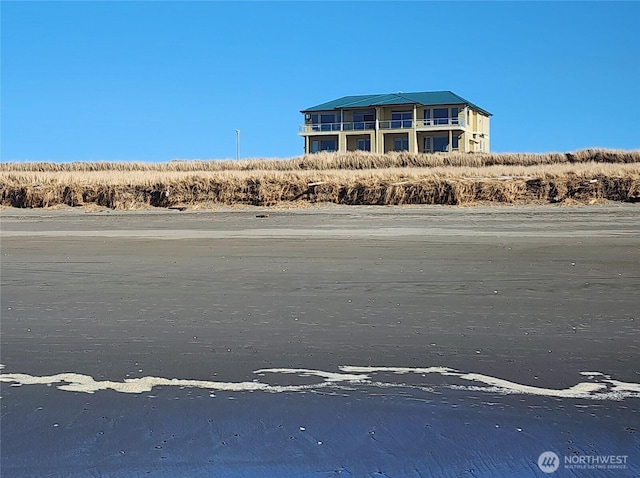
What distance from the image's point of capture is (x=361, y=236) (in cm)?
1292

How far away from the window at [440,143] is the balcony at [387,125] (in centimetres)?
124

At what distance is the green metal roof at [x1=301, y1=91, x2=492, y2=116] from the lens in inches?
2052

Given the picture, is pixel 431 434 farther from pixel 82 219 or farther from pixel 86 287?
pixel 82 219

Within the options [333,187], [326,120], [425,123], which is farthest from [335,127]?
[333,187]

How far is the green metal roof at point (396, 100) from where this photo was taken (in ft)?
171

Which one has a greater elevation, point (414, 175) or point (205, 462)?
point (414, 175)

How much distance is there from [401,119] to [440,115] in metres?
2.79

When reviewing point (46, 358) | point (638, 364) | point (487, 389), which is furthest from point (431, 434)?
point (46, 358)

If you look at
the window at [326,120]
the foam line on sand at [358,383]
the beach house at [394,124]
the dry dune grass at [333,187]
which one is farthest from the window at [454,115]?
the foam line on sand at [358,383]

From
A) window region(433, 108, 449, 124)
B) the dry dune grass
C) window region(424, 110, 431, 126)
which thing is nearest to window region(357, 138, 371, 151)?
window region(424, 110, 431, 126)

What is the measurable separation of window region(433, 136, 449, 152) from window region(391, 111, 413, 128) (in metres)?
2.35

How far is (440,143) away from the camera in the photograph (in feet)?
173

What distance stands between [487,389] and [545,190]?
48.4ft

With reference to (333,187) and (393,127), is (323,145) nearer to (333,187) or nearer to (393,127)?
(393,127)
